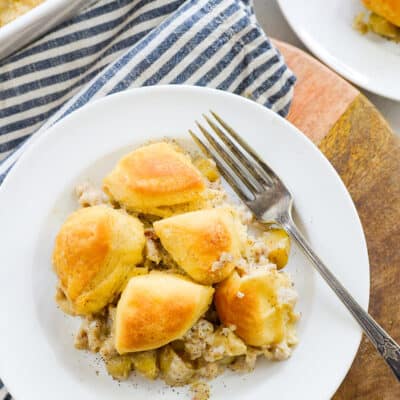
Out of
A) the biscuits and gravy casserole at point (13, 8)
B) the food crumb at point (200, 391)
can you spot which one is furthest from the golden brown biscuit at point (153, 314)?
the biscuits and gravy casserole at point (13, 8)

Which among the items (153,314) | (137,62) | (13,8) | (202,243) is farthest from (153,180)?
(13,8)

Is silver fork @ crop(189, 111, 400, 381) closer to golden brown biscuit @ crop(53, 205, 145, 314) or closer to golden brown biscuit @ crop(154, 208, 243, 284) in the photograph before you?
golden brown biscuit @ crop(154, 208, 243, 284)

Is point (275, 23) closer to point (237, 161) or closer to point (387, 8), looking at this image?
point (387, 8)

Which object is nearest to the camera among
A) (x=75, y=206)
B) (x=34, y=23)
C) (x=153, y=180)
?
(x=153, y=180)

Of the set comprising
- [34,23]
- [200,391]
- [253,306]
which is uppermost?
[34,23]

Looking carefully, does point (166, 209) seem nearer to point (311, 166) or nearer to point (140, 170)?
point (140, 170)
